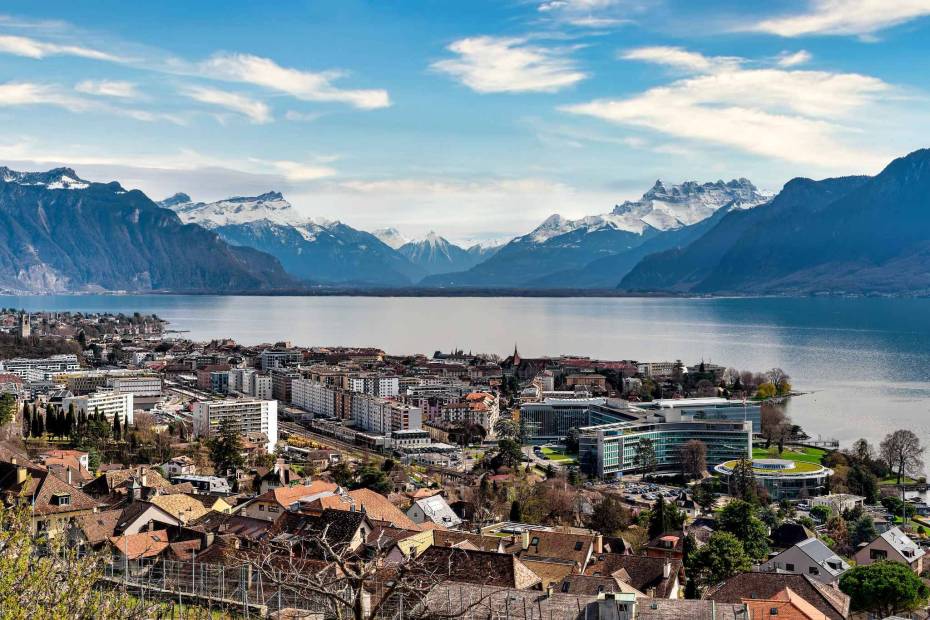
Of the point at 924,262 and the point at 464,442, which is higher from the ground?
the point at 924,262

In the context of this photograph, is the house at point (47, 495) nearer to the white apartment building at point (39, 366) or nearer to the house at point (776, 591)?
the house at point (776, 591)

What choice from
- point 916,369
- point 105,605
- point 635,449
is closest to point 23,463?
point 105,605

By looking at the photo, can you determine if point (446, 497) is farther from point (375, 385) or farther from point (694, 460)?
point (375, 385)

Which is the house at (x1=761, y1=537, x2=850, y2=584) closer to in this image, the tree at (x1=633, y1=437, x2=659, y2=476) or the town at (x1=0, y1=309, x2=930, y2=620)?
the town at (x1=0, y1=309, x2=930, y2=620)

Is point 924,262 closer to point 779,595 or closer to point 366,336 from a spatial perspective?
point 366,336

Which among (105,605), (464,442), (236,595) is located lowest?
(464,442)

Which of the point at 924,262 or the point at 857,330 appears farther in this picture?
the point at 924,262

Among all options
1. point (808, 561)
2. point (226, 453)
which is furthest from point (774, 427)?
point (808, 561)
